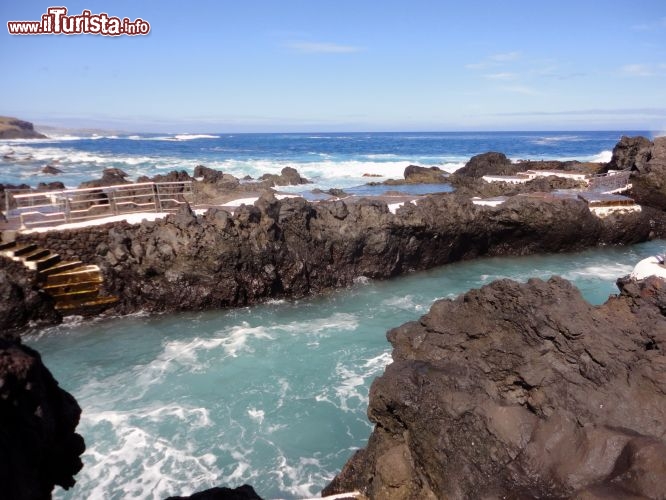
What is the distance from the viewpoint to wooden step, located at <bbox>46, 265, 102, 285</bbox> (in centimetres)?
1184

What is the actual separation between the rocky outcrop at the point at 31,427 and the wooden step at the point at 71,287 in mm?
9178

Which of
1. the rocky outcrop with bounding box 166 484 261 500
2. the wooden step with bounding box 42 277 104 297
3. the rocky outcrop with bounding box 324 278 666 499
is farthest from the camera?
the wooden step with bounding box 42 277 104 297

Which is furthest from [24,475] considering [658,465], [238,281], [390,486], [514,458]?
[238,281]

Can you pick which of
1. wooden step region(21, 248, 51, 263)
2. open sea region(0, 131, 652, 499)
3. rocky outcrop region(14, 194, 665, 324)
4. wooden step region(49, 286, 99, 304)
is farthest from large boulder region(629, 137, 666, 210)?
wooden step region(21, 248, 51, 263)

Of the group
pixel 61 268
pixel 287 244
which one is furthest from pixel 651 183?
pixel 61 268

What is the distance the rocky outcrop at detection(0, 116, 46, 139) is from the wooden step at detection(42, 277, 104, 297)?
110807mm

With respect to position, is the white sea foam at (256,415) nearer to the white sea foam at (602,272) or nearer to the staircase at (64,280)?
the staircase at (64,280)

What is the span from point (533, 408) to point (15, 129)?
130 m

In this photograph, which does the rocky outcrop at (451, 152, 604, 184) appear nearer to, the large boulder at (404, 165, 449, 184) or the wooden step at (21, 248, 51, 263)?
the large boulder at (404, 165, 449, 184)

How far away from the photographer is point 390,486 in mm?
4395

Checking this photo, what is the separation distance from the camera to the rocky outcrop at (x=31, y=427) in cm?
290

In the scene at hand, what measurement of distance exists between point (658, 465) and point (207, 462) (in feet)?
18.4

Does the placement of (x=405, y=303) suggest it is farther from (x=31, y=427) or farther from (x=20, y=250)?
(x=31, y=427)

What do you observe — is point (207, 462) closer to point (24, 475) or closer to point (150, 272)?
point (24, 475)
